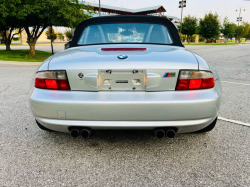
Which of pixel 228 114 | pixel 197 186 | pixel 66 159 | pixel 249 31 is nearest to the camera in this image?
pixel 197 186

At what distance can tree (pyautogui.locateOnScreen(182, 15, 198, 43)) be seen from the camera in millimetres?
54781

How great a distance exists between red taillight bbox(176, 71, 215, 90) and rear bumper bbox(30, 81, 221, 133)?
0.05 m

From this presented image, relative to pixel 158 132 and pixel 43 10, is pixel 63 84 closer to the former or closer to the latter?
pixel 158 132

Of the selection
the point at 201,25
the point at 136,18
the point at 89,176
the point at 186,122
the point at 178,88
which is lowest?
the point at 89,176

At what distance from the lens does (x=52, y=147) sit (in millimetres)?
2576

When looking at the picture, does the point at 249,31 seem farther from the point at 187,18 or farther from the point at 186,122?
the point at 186,122

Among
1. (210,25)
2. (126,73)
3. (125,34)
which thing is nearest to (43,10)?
(125,34)

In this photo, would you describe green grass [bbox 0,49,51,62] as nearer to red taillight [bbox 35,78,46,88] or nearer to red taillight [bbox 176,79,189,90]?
red taillight [bbox 35,78,46,88]

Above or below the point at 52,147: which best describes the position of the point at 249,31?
above

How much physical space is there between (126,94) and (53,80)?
0.73m

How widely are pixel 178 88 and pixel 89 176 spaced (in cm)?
115

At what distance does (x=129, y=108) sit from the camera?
2.00 m

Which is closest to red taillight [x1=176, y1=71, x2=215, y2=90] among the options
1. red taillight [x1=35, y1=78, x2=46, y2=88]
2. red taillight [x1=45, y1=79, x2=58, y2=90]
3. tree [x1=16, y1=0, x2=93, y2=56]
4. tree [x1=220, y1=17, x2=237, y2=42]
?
red taillight [x1=45, y1=79, x2=58, y2=90]

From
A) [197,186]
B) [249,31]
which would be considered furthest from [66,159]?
[249,31]
